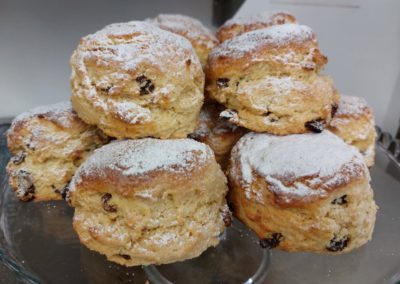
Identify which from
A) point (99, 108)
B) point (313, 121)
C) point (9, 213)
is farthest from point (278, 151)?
point (9, 213)

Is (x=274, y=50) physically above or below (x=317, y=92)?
above

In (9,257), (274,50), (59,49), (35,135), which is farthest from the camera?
(59,49)

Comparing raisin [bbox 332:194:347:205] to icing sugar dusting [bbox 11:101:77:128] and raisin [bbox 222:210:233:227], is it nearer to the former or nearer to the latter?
raisin [bbox 222:210:233:227]

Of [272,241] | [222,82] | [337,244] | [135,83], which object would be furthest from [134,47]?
[337,244]

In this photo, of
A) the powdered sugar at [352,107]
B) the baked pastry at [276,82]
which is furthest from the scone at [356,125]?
the baked pastry at [276,82]

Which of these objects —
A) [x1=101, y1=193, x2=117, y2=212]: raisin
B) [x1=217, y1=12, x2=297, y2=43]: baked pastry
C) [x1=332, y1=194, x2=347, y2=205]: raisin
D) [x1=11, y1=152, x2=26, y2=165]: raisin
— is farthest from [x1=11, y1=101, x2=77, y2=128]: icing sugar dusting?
[x1=332, y1=194, x2=347, y2=205]: raisin

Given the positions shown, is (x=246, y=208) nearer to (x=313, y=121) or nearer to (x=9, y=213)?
(x=313, y=121)

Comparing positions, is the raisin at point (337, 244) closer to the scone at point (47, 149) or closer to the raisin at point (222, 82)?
the raisin at point (222, 82)
